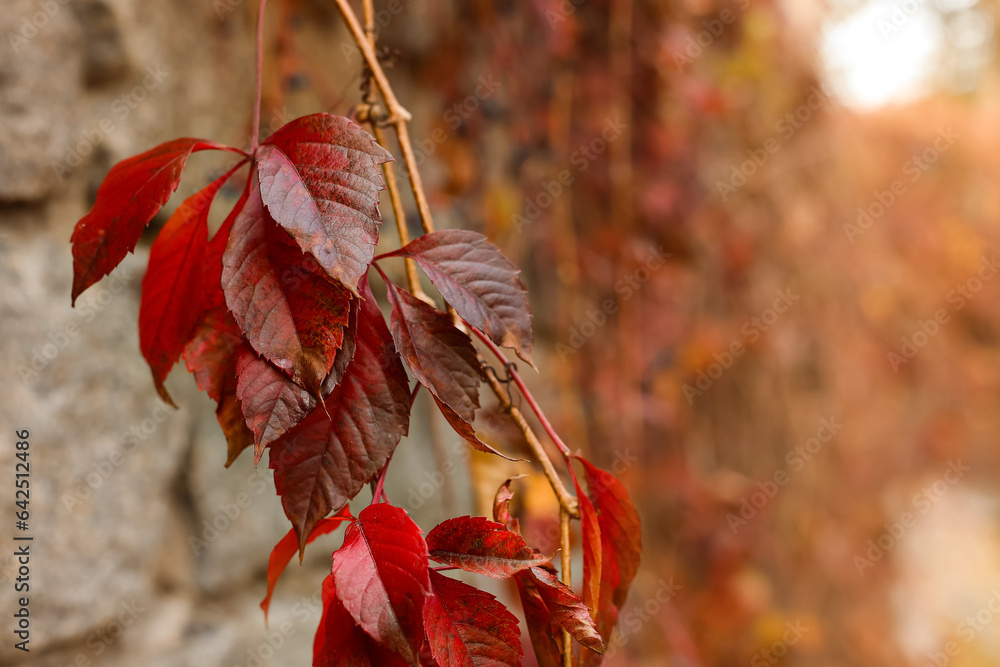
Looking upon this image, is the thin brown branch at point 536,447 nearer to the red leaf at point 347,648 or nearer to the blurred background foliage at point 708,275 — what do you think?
the red leaf at point 347,648

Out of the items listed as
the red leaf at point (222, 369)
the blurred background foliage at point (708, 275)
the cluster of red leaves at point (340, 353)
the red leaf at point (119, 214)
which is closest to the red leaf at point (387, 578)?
the cluster of red leaves at point (340, 353)

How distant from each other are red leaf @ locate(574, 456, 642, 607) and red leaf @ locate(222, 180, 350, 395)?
219mm

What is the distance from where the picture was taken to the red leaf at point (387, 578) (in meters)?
0.35

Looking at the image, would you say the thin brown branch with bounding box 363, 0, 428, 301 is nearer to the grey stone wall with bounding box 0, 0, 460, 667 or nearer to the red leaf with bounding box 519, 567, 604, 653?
the red leaf with bounding box 519, 567, 604, 653

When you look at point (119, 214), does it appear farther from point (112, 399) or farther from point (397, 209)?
point (112, 399)

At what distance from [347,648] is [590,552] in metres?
0.18

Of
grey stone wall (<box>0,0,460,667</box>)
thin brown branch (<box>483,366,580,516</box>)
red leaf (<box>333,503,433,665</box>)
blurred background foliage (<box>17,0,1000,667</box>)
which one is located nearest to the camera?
red leaf (<box>333,503,433,665</box>)

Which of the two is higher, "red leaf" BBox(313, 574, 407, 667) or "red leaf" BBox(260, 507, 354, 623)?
"red leaf" BBox(260, 507, 354, 623)

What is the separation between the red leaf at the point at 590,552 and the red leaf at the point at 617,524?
20 mm

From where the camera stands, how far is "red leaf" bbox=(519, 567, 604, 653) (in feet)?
1.24

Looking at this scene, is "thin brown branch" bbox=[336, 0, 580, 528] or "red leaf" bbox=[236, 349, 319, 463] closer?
"red leaf" bbox=[236, 349, 319, 463]

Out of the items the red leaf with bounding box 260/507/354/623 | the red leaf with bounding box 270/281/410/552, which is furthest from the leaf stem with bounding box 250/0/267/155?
the red leaf with bounding box 260/507/354/623

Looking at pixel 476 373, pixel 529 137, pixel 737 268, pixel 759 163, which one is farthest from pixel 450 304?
pixel 759 163

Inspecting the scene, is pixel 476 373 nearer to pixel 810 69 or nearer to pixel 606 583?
pixel 606 583
